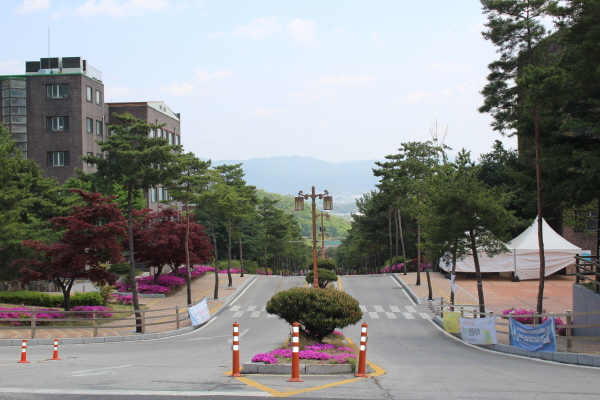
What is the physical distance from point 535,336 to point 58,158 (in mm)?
45065

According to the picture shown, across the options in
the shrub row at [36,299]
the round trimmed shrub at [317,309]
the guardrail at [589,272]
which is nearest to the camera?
the round trimmed shrub at [317,309]

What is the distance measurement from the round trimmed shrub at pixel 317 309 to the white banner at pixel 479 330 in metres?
6.36

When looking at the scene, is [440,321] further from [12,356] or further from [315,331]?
[12,356]

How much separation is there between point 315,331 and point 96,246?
14.8m

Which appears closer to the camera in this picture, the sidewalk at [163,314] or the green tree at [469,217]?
the sidewalk at [163,314]

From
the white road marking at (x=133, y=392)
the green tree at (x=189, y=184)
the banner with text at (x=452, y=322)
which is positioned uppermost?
the green tree at (x=189, y=184)

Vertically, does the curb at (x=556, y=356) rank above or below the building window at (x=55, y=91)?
below

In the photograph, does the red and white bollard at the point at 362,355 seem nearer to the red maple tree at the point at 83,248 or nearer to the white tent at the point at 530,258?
the red maple tree at the point at 83,248

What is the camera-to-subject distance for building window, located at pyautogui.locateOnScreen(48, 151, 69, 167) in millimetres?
49688

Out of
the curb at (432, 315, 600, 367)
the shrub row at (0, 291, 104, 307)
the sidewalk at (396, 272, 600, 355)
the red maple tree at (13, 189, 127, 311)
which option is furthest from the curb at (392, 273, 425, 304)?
the shrub row at (0, 291, 104, 307)

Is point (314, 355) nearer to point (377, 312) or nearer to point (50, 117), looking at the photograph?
point (377, 312)

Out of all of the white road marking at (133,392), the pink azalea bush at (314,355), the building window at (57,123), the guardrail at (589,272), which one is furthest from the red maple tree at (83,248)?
the building window at (57,123)

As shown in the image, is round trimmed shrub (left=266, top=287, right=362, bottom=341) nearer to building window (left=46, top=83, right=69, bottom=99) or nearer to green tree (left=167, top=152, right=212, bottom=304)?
green tree (left=167, top=152, right=212, bottom=304)

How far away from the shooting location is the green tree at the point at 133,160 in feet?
80.1
